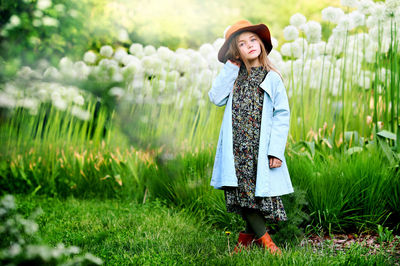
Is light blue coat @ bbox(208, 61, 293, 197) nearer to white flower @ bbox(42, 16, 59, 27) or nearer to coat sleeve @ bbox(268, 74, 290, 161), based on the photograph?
coat sleeve @ bbox(268, 74, 290, 161)

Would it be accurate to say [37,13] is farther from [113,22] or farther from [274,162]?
[274,162]

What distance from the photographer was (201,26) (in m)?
8.55

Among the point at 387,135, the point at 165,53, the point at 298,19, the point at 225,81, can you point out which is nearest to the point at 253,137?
the point at 225,81

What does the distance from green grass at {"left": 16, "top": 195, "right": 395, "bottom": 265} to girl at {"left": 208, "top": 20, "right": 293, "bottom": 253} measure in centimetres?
22

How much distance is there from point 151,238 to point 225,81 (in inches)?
46.3

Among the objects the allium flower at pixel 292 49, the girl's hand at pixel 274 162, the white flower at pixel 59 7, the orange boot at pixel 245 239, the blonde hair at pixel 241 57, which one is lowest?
the orange boot at pixel 245 239

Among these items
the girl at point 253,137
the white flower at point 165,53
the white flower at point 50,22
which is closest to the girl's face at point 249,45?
the girl at point 253,137

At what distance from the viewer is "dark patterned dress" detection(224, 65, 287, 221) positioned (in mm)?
2404

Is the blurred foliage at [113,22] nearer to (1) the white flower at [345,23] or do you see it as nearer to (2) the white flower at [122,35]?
(2) the white flower at [122,35]

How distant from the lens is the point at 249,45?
2510 millimetres

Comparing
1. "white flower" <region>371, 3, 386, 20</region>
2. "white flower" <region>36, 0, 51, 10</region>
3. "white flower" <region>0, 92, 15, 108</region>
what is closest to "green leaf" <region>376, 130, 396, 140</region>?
"white flower" <region>371, 3, 386, 20</region>

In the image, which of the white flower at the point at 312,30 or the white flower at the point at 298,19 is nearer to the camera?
the white flower at the point at 312,30

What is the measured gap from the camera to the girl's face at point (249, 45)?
8.23ft

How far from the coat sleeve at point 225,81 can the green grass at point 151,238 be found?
3.32ft
